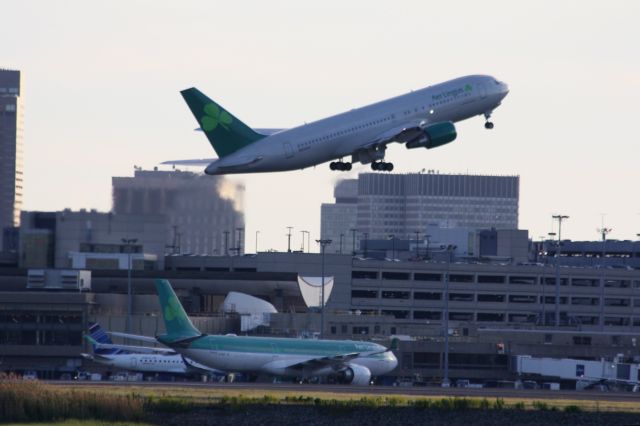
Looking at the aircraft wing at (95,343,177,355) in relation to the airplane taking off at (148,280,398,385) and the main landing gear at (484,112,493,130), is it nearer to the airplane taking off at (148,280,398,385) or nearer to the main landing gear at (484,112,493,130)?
the airplane taking off at (148,280,398,385)

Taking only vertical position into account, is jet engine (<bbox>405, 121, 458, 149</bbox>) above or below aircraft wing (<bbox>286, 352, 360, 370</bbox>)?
above

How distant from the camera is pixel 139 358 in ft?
476

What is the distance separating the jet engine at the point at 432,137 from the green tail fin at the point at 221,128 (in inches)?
562

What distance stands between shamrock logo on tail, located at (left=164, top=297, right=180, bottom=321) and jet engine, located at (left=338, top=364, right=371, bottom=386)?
42.8ft

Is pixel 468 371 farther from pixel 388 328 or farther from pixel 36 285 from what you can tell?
pixel 36 285

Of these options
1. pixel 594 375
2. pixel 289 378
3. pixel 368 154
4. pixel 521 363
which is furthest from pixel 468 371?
pixel 368 154

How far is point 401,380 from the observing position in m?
162

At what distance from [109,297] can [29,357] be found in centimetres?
1825

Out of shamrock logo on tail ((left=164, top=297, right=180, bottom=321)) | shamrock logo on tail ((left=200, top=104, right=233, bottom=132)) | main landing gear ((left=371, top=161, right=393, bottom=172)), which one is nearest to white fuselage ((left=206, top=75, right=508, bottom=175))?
main landing gear ((left=371, top=161, right=393, bottom=172))

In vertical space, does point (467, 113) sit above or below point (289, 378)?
above

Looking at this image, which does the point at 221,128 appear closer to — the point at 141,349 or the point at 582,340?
the point at 141,349

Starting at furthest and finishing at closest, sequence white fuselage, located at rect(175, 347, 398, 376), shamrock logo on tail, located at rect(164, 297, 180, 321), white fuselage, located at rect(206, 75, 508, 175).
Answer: shamrock logo on tail, located at rect(164, 297, 180, 321) < white fuselage, located at rect(175, 347, 398, 376) < white fuselage, located at rect(206, 75, 508, 175)

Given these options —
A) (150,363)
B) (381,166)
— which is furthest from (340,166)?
(150,363)

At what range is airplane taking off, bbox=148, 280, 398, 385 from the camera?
13488cm
